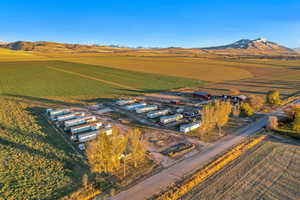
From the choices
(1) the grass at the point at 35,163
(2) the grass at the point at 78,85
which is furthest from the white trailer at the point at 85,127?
(2) the grass at the point at 78,85

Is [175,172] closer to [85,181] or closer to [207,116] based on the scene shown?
[85,181]

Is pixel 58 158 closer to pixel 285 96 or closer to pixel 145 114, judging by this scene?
pixel 145 114

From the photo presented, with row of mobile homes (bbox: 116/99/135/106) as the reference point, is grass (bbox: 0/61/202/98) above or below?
above

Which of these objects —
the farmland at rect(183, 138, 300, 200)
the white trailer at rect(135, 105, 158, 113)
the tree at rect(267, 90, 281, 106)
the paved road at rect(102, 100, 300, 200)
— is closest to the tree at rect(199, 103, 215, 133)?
the paved road at rect(102, 100, 300, 200)

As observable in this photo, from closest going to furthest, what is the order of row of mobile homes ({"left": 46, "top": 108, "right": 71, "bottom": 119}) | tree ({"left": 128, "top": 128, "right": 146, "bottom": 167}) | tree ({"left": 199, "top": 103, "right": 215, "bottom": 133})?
tree ({"left": 128, "top": 128, "right": 146, "bottom": 167})
tree ({"left": 199, "top": 103, "right": 215, "bottom": 133})
row of mobile homes ({"left": 46, "top": 108, "right": 71, "bottom": 119})

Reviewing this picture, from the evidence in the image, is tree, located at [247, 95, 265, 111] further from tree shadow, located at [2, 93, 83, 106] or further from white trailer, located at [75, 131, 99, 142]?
tree shadow, located at [2, 93, 83, 106]

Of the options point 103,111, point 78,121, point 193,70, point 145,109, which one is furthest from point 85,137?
point 193,70

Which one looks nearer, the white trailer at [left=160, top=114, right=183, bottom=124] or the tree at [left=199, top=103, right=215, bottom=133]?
the tree at [left=199, top=103, right=215, bottom=133]
